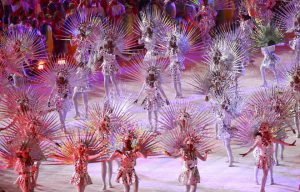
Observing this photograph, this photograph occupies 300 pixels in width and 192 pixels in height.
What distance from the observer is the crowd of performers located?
10648 millimetres

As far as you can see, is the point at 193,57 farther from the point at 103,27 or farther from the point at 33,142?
the point at 33,142

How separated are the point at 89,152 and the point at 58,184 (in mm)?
1813

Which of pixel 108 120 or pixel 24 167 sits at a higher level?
pixel 108 120

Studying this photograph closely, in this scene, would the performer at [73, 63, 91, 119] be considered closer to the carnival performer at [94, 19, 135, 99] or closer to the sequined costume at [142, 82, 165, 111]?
the carnival performer at [94, 19, 135, 99]

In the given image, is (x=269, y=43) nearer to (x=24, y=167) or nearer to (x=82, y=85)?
(x=82, y=85)

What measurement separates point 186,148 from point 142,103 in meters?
3.64

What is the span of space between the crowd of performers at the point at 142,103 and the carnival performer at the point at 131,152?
0.01 m

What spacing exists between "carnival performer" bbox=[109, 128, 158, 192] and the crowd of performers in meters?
0.01

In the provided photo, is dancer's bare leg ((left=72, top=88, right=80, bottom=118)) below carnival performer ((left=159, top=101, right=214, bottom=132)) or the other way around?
the other way around

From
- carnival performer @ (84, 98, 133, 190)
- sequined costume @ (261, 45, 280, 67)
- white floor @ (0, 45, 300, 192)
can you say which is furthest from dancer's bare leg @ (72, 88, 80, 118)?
sequined costume @ (261, 45, 280, 67)

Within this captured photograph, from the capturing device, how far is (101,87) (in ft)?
57.9

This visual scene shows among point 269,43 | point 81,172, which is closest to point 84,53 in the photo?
point 269,43

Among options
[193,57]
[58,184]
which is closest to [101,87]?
[193,57]

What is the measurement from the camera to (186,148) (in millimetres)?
10703
